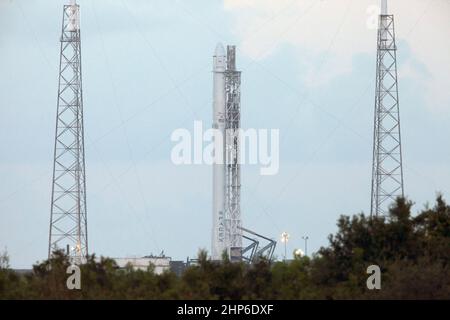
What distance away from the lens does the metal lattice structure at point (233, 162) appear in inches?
3536

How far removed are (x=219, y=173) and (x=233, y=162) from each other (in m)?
1.28

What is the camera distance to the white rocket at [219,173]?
9056cm

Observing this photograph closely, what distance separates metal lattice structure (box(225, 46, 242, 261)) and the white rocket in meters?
0.29

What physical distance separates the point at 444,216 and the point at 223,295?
476 inches

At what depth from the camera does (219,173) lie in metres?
90.9

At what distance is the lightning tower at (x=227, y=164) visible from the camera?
9000cm

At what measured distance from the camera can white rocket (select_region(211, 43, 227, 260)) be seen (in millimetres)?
90562

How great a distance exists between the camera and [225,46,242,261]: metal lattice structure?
89.8 m

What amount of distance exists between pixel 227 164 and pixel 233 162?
372 mm

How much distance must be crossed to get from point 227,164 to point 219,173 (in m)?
0.96

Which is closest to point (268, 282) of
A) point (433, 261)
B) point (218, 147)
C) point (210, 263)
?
point (210, 263)

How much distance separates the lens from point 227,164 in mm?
90188

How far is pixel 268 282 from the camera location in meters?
57.8
